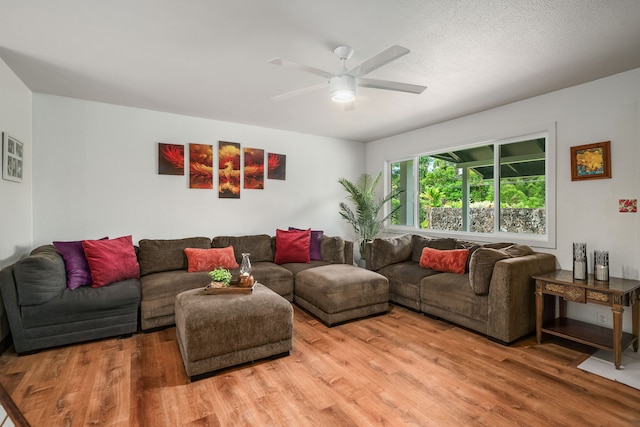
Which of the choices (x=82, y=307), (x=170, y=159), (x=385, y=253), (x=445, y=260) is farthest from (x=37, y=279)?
(x=445, y=260)

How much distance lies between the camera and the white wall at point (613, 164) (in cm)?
275

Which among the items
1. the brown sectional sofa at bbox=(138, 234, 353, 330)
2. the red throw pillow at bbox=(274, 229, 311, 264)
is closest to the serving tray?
the brown sectional sofa at bbox=(138, 234, 353, 330)

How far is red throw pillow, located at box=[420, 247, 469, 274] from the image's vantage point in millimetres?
3598

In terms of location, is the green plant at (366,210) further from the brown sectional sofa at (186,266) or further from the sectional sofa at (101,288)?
the sectional sofa at (101,288)

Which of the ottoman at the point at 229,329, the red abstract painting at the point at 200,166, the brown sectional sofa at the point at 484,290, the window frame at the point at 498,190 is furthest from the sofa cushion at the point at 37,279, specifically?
the window frame at the point at 498,190

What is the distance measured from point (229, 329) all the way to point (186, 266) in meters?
1.73

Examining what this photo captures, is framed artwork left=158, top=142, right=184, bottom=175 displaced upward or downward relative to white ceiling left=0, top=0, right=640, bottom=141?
downward

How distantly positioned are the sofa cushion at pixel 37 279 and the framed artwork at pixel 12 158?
30.1 inches

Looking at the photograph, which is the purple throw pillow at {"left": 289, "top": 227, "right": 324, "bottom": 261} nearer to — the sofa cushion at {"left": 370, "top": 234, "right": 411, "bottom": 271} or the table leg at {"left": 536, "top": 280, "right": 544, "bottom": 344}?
the sofa cushion at {"left": 370, "top": 234, "right": 411, "bottom": 271}

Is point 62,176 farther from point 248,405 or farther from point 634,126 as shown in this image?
point 634,126

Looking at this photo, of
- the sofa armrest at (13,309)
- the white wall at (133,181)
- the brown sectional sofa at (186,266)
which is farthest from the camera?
the white wall at (133,181)

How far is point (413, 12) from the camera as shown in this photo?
1901 mm

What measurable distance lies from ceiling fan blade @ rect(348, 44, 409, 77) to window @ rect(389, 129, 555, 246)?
7.90ft

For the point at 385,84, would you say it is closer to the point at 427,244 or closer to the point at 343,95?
the point at 343,95
